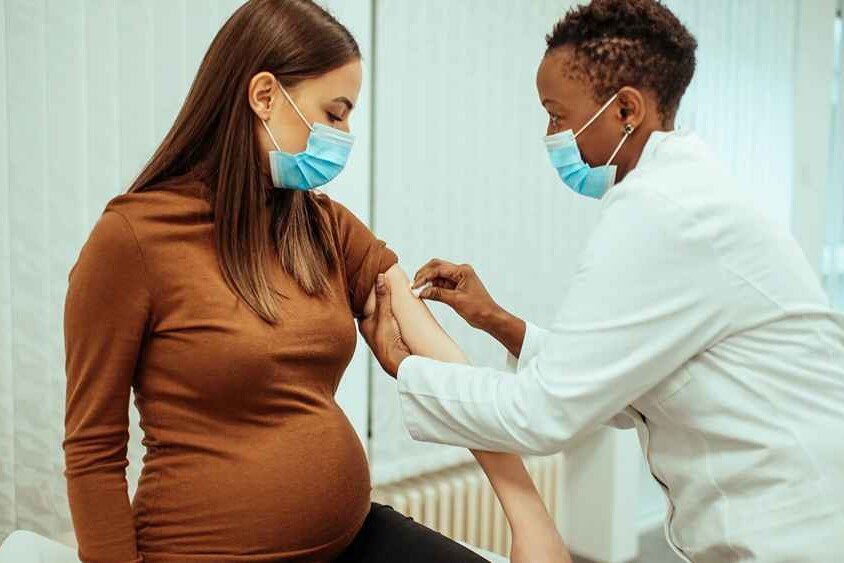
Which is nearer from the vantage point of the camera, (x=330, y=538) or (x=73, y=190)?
(x=330, y=538)

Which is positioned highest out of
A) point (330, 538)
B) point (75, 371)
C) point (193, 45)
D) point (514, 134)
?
point (193, 45)

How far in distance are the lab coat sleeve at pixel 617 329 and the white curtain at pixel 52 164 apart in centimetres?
111

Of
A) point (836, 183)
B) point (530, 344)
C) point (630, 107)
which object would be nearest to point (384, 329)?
point (530, 344)

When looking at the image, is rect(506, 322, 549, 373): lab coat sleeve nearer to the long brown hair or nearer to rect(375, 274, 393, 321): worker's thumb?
rect(375, 274, 393, 321): worker's thumb

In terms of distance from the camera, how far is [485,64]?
282 centimetres

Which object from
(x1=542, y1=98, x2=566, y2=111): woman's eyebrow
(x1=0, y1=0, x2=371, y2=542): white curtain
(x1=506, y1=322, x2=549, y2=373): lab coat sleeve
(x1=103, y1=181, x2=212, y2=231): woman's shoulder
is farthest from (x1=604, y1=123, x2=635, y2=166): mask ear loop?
(x1=0, y1=0, x2=371, y2=542): white curtain

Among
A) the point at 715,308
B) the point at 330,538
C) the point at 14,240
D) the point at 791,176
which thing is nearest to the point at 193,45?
the point at 14,240

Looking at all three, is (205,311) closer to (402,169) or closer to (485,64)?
(402,169)

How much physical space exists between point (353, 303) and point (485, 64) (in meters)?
1.42

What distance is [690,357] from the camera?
50.2 inches

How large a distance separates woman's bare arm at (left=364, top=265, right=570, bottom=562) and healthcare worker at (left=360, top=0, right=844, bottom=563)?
0.17m

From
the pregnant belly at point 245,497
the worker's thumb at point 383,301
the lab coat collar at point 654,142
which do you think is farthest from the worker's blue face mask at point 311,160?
the lab coat collar at point 654,142

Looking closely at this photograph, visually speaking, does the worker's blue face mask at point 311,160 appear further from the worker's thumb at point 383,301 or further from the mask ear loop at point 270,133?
the worker's thumb at point 383,301

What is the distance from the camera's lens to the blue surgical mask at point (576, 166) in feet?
4.83
